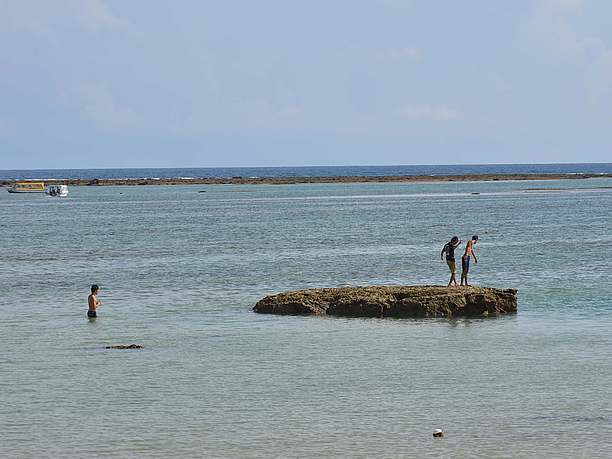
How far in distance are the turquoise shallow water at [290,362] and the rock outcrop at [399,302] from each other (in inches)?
29.0

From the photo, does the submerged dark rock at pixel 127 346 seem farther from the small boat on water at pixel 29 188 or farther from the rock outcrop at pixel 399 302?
the small boat on water at pixel 29 188

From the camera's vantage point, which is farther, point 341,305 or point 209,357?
point 341,305

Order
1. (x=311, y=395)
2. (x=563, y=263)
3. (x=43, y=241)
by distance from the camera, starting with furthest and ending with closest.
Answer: (x=43, y=241)
(x=563, y=263)
(x=311, y=395)

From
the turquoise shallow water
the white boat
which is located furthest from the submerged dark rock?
the white boat

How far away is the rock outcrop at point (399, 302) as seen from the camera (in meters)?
33.1

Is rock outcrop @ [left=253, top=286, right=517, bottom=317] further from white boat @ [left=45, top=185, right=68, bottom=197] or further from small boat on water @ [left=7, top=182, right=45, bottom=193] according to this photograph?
small boat on water @ [left=7, top=182, right=45, bottom=193]

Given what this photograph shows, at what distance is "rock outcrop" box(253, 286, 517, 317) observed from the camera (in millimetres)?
33125

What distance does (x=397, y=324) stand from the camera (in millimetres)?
32031

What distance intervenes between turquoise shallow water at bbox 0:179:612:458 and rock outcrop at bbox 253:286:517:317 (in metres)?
0.74

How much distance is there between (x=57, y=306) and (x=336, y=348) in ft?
43.0

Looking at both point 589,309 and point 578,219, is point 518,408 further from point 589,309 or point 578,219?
point 578,219

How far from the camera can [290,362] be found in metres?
27.3

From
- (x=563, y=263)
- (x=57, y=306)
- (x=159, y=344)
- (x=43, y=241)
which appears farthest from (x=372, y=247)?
(x=159, y=344)

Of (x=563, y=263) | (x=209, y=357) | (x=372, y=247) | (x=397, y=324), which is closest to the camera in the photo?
(x=209, y=357)
